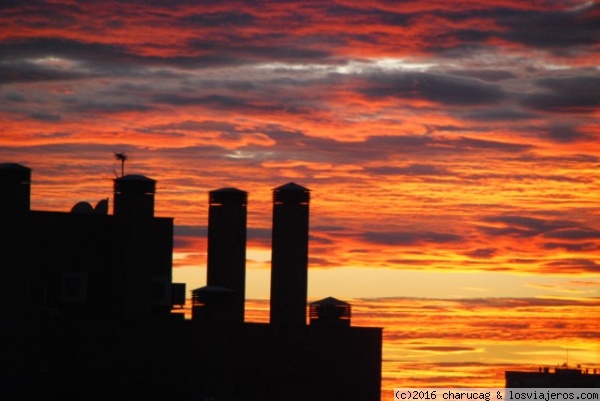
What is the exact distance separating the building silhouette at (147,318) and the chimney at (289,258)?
0.06 m

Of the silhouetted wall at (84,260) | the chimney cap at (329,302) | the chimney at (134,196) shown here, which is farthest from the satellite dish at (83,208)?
the chimney cap at (329,302)

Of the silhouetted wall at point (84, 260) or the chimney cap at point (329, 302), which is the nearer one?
the silhouetted wall at point (84, 260)

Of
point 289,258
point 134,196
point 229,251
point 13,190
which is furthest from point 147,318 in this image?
point 13,190

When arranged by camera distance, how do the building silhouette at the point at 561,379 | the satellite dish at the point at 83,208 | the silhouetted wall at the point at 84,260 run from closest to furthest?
the silhouetted wall at the point at 84,260
the satellite dish at the point at 83,208
the building silhouette at the point at 561,379

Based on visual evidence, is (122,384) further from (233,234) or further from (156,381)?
(233,234)

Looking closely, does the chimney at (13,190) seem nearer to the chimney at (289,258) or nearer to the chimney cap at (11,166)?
the chimney cap at (11,166)

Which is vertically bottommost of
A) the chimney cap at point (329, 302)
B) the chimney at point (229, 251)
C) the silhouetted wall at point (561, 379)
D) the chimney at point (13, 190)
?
the silhouetted wall at point (561, 379)

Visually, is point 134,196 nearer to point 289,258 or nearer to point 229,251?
point 229,251

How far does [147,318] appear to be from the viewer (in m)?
69.6

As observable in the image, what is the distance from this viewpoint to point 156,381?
69062mm

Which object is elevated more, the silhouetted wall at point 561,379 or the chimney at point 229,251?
the chimney at point 229,251

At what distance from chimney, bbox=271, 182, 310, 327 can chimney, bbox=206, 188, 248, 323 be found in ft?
6.07

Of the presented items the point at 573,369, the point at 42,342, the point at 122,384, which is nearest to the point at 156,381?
the point at 122,384

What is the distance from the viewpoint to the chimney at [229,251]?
72375mm
